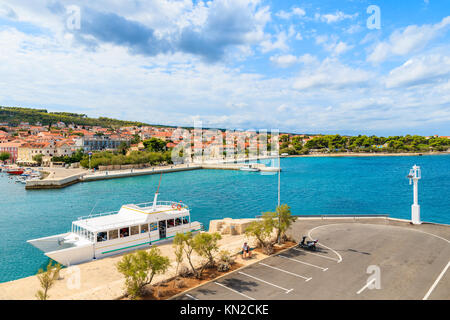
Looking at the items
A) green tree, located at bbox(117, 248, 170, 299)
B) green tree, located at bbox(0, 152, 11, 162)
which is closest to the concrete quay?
green tree, located at bbox(0, 152, 11, 162)

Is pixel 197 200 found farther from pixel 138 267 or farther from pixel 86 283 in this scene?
pixel 138 267

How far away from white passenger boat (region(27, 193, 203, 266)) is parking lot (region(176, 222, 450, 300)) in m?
8.38

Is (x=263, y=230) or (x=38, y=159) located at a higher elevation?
(x=38, y=159)

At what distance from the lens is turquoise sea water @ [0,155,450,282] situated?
2461 cm

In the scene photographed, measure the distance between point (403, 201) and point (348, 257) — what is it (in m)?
32.9

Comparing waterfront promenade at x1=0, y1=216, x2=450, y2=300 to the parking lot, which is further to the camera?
waterfront promenade at x1=0, y1=216, x2=450, y2=300

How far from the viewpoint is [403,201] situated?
40.3 meters

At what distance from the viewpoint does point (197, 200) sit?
40125 mm

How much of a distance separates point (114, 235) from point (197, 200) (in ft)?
75.4

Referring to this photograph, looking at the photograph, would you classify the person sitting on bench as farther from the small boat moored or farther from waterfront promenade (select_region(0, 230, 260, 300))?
the small boat moored

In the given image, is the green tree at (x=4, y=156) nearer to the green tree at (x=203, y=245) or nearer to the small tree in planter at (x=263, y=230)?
the small tree in planter at (x=263, y=230)

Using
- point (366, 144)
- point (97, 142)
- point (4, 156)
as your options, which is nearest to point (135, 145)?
point (97, 142)

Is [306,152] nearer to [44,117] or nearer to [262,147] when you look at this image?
[262,147]
